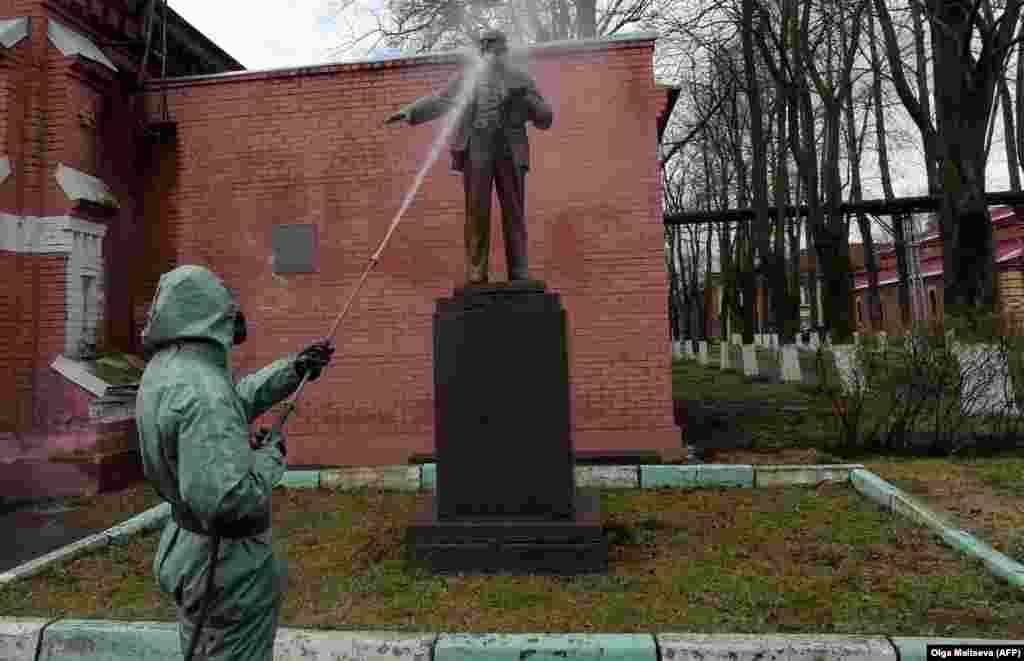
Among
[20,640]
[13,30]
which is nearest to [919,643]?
[20,640]

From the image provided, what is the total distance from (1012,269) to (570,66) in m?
30.1

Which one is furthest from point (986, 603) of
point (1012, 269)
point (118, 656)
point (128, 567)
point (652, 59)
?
point (1012, 269)

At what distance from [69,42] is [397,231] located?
425cm

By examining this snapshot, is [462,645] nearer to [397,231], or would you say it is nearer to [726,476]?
[726,476]

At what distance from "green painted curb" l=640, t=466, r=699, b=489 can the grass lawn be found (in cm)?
75

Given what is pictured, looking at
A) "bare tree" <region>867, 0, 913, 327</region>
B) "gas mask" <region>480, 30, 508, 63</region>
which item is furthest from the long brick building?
"bare tree" <region>867, 0, 913, 327</region>

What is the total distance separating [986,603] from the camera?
3436 millimetres

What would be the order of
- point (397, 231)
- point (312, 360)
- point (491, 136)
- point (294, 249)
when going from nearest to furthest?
point (312, 360) → point (491, 136) → point (397, 231) → point (294, 249)

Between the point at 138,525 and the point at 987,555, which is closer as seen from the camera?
the point at 987,555

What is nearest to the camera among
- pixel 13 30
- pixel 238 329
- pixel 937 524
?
pixel 238 329

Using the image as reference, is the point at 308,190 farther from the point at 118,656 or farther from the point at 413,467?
the point at 118,656

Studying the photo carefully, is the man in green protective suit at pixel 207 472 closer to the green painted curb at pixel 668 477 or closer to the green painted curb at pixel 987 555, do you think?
the green painted curb at pixel 987 555

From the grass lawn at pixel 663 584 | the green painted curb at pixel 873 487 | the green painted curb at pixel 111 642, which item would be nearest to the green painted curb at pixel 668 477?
the grass lawn at pixel 663 584

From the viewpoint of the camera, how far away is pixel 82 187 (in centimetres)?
726
